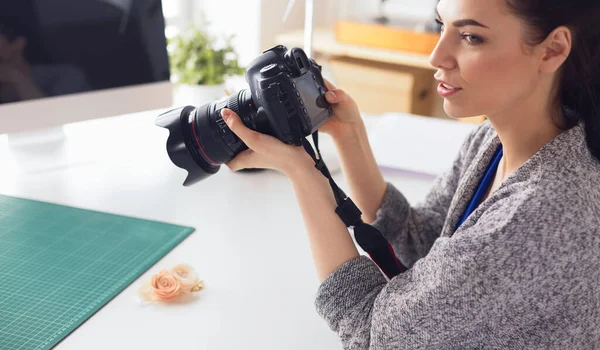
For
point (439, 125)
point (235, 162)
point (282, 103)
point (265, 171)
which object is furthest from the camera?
point (439, 125)

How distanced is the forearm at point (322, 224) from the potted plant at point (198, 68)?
0.73 metres

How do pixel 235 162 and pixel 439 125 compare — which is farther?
pixel 439 125

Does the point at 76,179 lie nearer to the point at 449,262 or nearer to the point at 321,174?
the point at 321,174

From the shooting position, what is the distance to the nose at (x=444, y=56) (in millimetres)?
733

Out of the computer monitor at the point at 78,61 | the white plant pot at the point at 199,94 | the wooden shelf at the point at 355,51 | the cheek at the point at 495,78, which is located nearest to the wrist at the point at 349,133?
the cheek at the point at 495,78

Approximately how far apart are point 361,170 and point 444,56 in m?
0.29

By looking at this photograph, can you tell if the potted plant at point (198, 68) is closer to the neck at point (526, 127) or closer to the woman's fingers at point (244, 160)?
the woman's fingers at point (244, 160)

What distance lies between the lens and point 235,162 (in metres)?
0.87

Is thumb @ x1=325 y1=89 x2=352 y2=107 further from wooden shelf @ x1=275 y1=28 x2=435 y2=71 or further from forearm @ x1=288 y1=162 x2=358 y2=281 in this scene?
wooden shelf @ x1=275 y1=28 x2=435 y2=71

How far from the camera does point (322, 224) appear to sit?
0.78 m

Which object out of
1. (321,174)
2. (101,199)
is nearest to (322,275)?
(321,174)

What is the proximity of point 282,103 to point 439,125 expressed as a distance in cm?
76

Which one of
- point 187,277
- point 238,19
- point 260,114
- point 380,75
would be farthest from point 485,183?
point 238,19

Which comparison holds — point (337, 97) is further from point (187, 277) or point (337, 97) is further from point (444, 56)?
point (187, 277)
